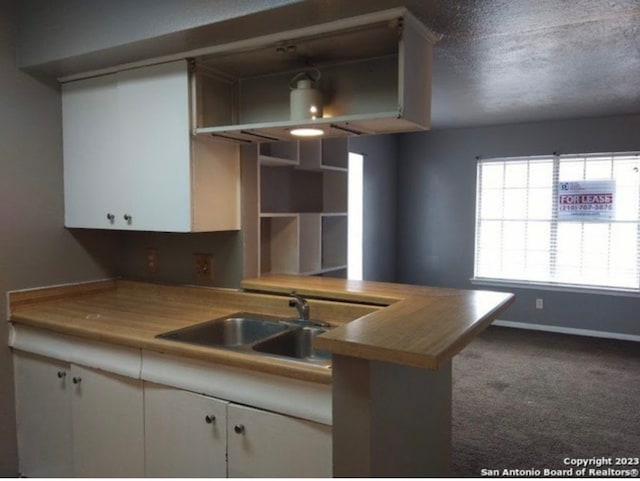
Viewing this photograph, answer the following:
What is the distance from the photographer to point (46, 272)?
8.39 feet

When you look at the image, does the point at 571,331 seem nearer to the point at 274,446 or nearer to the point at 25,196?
the point at 274,446

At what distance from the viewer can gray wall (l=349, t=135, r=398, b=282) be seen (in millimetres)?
5840

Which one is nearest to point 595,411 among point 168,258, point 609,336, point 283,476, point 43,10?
point 609,336

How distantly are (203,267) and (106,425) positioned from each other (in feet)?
2.96

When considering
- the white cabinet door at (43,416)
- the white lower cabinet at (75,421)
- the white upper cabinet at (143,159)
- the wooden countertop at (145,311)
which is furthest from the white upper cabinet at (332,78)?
the white cabinet door at (43,416)

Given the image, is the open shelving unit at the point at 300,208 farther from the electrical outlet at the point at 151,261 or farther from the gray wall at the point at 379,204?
the gray wall at the point at 379,204

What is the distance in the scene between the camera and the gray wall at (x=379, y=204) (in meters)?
5.84

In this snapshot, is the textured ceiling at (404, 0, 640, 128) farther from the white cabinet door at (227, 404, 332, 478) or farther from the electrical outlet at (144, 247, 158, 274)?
the electrical outlet at (144, 247, 158, 274)

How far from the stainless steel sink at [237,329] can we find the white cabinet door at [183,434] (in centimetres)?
32

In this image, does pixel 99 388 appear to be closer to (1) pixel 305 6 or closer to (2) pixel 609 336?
(1) pixel 305 6

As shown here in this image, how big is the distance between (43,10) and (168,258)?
54.0 inches

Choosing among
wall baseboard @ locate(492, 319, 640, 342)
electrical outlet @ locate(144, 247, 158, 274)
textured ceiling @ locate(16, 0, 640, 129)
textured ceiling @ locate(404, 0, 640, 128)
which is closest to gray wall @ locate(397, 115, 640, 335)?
wall baseboard @ locate(492, 319, 640, 342)

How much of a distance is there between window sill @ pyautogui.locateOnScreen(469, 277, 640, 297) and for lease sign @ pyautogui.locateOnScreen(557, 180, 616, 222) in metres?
0.77

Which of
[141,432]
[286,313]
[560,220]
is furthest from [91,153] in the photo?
[560,220]
